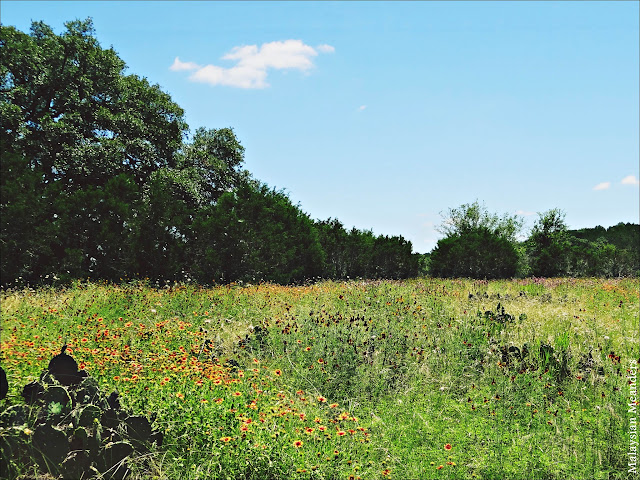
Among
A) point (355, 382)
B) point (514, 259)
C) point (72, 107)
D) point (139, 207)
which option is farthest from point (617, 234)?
point (72, 107)

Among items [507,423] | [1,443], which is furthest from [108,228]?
[507,423]

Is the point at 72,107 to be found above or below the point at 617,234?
above

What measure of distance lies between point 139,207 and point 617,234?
95.9 ft

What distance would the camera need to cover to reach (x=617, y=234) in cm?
2930

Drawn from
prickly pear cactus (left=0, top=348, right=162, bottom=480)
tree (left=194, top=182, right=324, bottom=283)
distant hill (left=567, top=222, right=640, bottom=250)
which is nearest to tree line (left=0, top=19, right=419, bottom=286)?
tree (left=194, top=182, right=324, bottom=283)

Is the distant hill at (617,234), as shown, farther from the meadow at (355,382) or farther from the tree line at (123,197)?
the meadow at (355,382)

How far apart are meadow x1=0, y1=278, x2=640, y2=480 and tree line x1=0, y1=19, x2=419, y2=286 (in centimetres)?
373

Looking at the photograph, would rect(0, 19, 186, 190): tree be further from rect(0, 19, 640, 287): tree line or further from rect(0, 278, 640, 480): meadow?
rect(0, 278, 640, 480): meadow

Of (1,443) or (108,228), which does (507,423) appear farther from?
(108,228)

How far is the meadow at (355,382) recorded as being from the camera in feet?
12.0

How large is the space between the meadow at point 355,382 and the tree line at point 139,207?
12.3ft

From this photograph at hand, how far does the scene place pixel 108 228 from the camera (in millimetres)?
12508

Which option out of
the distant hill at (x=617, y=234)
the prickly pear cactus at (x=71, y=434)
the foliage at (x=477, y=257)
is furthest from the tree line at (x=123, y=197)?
the distant hill at (x=617, y=234)

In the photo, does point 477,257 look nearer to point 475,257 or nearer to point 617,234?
point 475,257
